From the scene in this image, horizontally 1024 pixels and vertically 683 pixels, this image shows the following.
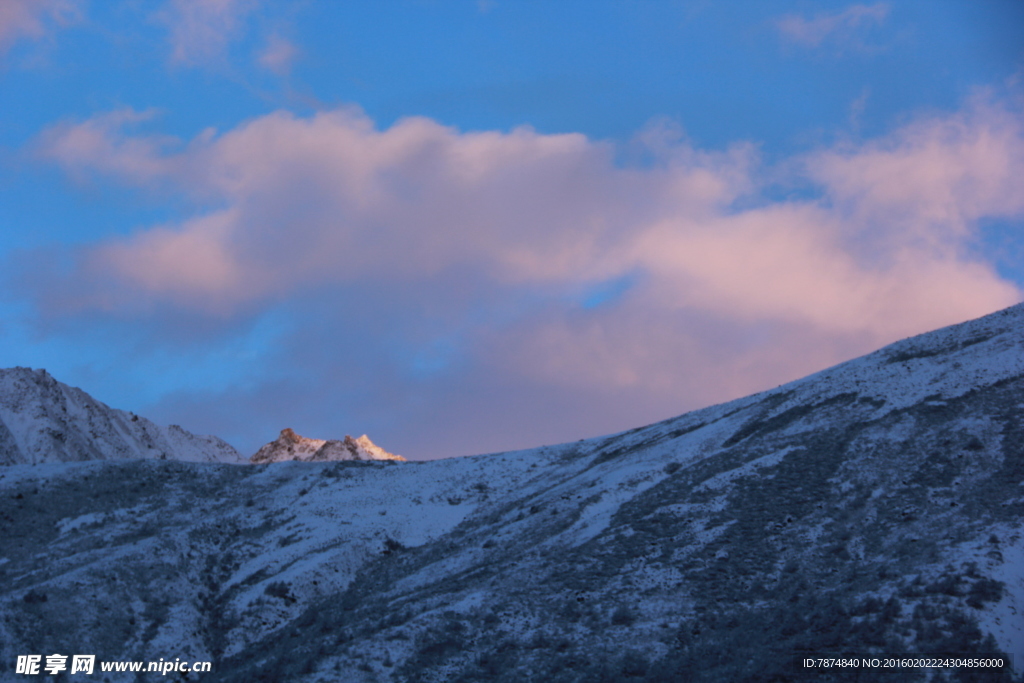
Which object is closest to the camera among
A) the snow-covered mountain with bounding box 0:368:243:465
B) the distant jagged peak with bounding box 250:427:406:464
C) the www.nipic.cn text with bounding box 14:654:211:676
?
the www.nipic.cn text with bounding box 14:654:211:676

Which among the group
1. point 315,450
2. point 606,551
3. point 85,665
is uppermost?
point 315,450

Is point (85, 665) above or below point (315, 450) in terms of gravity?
below

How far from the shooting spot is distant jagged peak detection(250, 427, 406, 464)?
107 m

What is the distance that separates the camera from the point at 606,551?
36844 millimetres

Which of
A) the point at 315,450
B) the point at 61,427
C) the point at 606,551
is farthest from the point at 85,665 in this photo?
the point at 315,450

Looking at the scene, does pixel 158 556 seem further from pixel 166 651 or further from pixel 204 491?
pixel 204 491

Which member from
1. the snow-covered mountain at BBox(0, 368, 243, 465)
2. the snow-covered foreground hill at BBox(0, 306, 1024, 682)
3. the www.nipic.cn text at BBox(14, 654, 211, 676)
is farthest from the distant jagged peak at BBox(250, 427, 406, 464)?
the www.nipic.cn text at BBox(14, 654, 211, 676)

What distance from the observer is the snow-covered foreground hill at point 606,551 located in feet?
92.7

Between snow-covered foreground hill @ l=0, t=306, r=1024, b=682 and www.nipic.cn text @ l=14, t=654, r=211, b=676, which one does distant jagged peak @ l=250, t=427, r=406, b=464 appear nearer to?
snow-covered foreground hill @ l=0, t=306, r=1024, b=682

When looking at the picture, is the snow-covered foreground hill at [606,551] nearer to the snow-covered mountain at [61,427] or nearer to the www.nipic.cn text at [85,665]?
the www.nipic.cn text at [85,665]

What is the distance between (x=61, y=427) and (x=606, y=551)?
75.2 m

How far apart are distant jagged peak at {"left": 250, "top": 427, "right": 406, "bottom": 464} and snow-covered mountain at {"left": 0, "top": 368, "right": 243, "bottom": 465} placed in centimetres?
933

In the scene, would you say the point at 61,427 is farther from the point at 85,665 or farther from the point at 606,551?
the point at 606,551

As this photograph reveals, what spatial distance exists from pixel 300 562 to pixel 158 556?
676 centimetres
